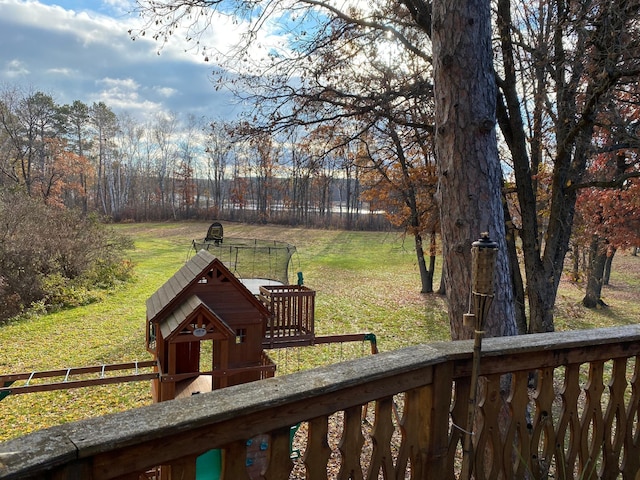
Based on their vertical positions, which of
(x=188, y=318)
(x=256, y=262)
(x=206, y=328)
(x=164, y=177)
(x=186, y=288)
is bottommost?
(x=256, y=262)

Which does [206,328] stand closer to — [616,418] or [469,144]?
[469,144]

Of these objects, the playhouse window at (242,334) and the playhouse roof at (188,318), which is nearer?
the playhouse roof at (188,318)

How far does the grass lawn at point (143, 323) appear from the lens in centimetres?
698

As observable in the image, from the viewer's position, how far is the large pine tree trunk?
2971mm

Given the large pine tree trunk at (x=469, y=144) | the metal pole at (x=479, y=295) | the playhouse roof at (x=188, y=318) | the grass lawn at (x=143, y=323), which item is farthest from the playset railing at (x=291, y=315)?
the metal pole at (x=479, y=295)

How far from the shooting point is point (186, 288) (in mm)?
4551

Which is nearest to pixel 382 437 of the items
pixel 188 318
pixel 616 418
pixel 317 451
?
pixel 317 451

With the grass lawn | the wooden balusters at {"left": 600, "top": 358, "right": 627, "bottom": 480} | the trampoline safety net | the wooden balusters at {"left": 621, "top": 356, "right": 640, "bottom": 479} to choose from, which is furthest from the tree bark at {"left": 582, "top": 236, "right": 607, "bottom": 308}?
the wooden balusters at {"left": 600, "top": 358, "right": 627, "bottom": 480}

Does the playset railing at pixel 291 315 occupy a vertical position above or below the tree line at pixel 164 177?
below

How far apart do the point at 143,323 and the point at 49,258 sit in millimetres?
4215

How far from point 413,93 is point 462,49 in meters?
3.08

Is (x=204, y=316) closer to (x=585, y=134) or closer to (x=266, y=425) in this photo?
(x=266, y=425)

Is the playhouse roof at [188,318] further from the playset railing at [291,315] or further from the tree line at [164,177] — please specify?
the tree line at [164,177]

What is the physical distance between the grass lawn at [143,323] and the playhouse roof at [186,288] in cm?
291
